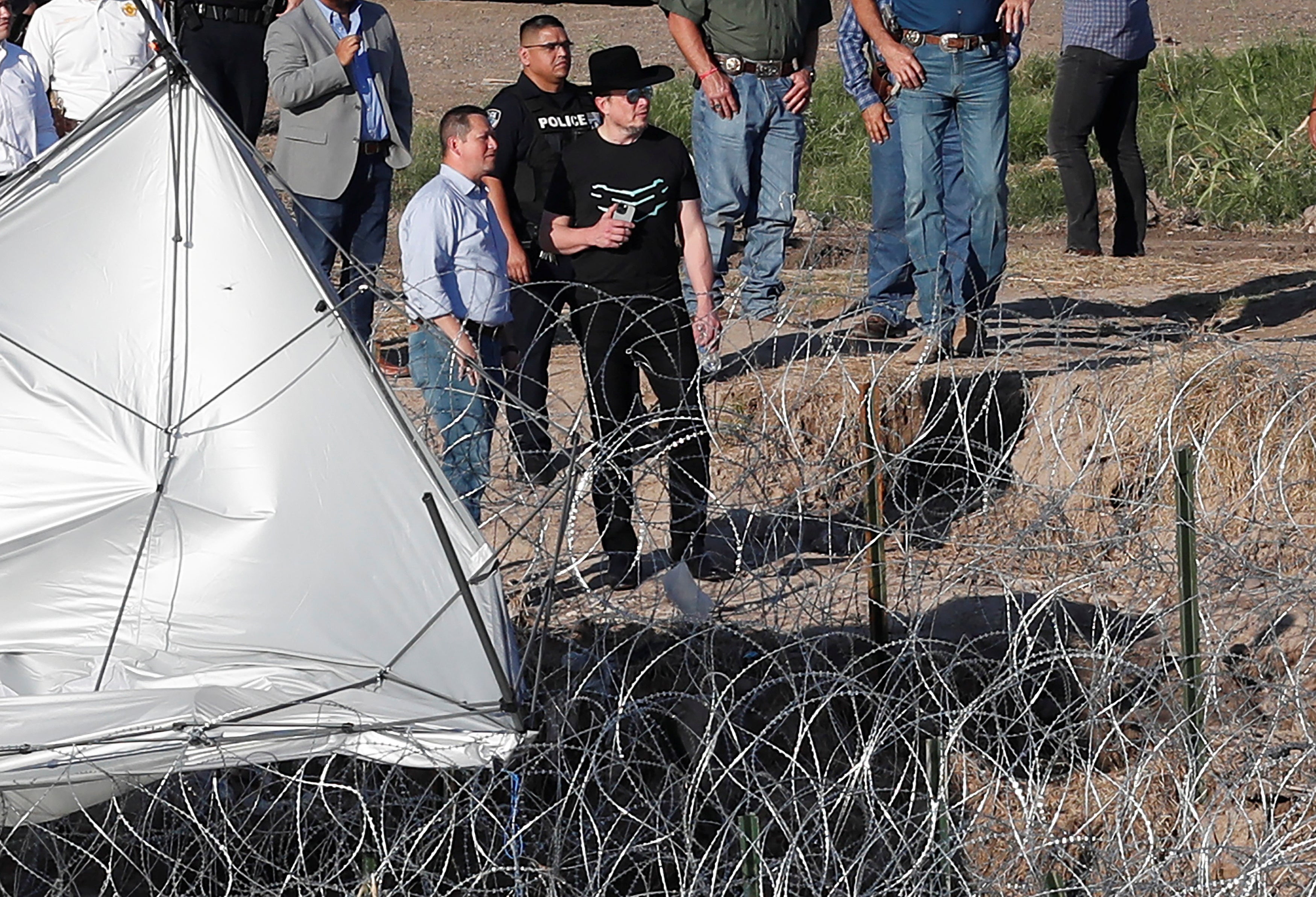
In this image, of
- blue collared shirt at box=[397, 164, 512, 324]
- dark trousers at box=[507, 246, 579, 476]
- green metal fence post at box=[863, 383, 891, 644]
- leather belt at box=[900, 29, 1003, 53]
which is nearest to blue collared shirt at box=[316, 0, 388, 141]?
dark trousers at box=[507, 246, 579, 476]

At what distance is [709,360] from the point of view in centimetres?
589

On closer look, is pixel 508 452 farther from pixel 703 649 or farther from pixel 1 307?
pixel 1 307

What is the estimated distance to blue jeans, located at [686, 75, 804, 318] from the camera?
7.07 meters

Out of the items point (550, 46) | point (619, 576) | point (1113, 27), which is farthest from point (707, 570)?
point (1113, 27)

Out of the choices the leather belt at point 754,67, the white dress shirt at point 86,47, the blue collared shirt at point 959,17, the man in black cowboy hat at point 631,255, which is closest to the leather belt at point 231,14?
the white dress shirt at point 86,47

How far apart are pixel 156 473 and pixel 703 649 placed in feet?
5.81

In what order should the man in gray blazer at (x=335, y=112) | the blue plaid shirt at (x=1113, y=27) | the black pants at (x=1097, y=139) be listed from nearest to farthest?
the man in gray blazer at (x=335, y=112) → the blue plaid shirt at (x=1113, y=27) → the black pants at (x=1097, y=139)

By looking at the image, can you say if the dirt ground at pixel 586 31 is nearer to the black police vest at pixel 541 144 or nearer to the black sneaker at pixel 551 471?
the black police vest at pixel 541 144

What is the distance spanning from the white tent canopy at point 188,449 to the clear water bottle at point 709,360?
0.97 meters

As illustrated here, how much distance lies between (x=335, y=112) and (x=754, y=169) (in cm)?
164

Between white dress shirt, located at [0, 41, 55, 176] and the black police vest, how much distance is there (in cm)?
184

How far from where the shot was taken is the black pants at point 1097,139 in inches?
352

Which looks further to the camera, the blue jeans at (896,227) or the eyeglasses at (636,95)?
the blue jeans at (896,227)

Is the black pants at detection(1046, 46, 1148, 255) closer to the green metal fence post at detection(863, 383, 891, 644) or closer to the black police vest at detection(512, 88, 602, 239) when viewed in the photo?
the black police vest at detection(512, 88, 602, 239)
